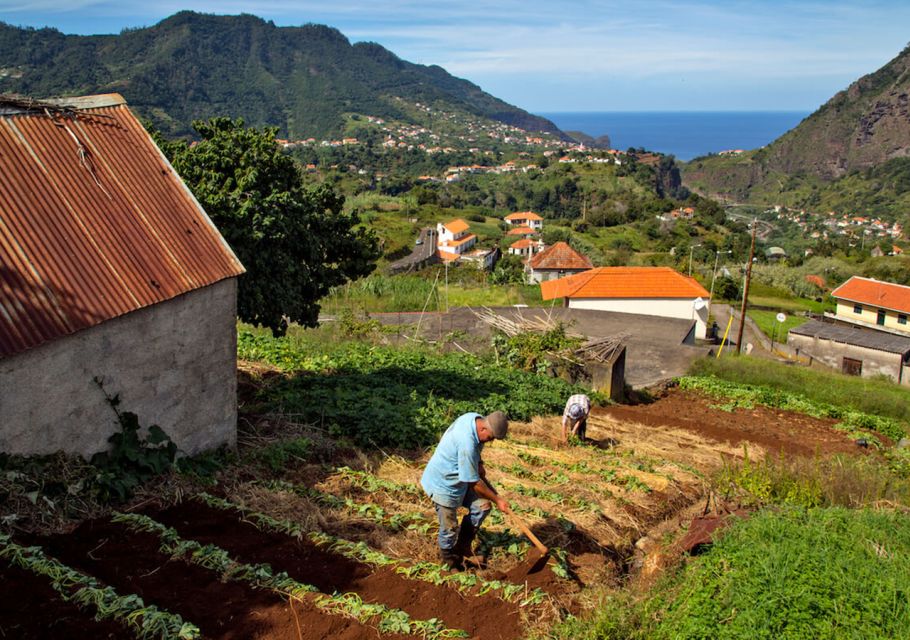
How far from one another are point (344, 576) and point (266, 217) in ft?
24.0

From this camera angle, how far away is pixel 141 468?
27.8 feet

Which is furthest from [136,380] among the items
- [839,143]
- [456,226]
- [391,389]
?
[839,143]

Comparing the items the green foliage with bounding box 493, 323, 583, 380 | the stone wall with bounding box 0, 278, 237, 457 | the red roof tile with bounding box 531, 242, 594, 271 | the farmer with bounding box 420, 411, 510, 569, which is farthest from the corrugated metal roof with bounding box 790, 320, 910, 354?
the stone wall with bounding box 0, 278, 237, 457

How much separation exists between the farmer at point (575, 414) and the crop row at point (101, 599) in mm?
8457

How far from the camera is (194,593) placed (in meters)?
5.98

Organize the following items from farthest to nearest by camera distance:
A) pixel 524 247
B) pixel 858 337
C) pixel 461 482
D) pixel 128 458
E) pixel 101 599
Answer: pixel 524 247 < pixel 858 337 < pixel 128 458 < pixel 461 482 < pixel 101 599

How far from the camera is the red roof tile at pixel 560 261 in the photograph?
59062mm

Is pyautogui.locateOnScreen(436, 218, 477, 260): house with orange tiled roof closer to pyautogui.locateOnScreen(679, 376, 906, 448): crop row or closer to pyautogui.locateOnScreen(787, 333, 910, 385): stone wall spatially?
pyautogui.locateOnScreen(787, 333, 910, 385): stone wall

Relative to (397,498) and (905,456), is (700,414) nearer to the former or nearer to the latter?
(905,456)

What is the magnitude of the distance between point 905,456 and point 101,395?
1592 cm

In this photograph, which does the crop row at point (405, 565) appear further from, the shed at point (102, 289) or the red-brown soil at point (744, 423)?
the red-brown soil at point (744, 423)

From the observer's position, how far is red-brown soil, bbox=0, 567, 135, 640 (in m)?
5.13

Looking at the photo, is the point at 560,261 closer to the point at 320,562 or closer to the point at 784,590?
the point at 320,562

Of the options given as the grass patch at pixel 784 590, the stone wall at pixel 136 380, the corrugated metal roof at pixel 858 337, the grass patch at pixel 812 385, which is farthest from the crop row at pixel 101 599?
the corrugated metal roof at pixel 858 337
